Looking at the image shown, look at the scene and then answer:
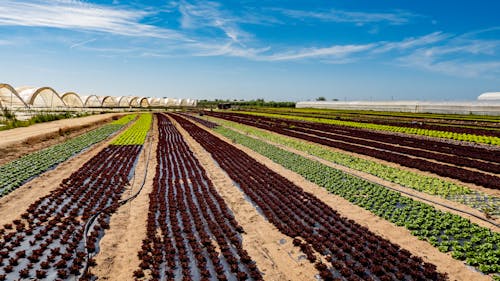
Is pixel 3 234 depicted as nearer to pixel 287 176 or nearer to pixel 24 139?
pixel 287 176

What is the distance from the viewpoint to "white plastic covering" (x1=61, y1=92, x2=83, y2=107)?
69650mm

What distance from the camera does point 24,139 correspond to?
2341 cm

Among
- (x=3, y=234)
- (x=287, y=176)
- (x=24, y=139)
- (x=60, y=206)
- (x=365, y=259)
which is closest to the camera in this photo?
(x=365, y=259)

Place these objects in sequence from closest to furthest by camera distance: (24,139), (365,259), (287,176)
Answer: (365,259), (287,176), (24,139)

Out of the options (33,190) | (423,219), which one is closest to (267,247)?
(423,219)

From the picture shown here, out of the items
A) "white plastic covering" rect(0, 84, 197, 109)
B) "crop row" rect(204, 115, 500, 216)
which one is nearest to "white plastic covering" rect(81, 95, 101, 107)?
"white plastic covering" rect(0, 84, 197, 109)

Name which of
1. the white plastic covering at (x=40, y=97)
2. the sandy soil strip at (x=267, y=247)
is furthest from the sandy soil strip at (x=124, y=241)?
the white plastic covering at (x=40, y=97)

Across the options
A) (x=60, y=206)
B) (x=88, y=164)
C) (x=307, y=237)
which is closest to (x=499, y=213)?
(x=307, y=237)

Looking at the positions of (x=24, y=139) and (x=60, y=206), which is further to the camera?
(x=24, y=139)

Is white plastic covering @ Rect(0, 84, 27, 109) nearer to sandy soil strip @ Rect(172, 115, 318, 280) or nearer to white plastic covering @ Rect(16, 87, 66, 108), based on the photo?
white plastic covering @ Rect(16, 87, 66, 108)

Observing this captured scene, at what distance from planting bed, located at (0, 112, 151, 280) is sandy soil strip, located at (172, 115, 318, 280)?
3.79m

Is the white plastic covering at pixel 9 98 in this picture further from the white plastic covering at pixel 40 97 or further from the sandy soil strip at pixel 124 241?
the sandy soil strip at pixel 124 241

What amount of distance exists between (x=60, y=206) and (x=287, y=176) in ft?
30.6

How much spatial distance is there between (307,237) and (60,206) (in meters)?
8.39
